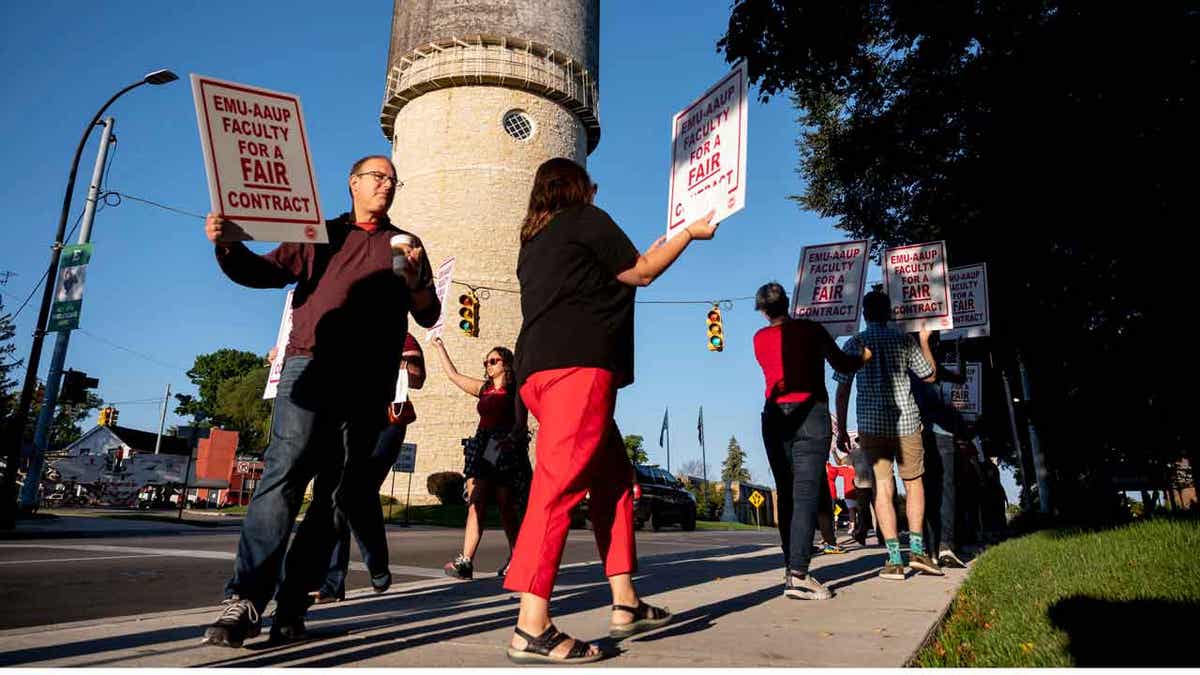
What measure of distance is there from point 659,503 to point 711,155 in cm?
1787

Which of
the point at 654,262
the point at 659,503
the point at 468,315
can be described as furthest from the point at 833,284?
the point at 659,503

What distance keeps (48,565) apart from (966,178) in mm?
13086

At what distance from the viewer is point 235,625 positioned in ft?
9.55

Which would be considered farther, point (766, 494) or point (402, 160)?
point (766, 494)

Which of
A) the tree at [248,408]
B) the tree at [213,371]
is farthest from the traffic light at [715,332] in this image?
the tree at [213,371]

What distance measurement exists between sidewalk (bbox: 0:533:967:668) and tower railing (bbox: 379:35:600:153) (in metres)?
27.0

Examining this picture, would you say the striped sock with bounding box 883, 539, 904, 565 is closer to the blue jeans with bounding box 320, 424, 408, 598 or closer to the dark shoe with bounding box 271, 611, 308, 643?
the blue jeans with bounding box 320, 424, 408, 598

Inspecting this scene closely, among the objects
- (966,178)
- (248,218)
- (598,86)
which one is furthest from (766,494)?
(248,218)

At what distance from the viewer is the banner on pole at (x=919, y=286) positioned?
27.9ft

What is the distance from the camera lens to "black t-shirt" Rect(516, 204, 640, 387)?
308 centimetres

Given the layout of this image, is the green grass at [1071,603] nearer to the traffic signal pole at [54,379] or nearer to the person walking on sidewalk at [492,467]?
the person walking on sidewalk at [492,467]

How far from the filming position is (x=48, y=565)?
7.37m

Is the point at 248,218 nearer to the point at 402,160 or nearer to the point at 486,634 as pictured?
the point at 486,634

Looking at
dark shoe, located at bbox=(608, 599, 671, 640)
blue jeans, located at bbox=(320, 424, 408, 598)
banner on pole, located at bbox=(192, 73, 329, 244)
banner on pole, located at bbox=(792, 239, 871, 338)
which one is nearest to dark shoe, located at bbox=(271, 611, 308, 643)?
blue jeans, located at bbox=(320, 424, 408, 598)
